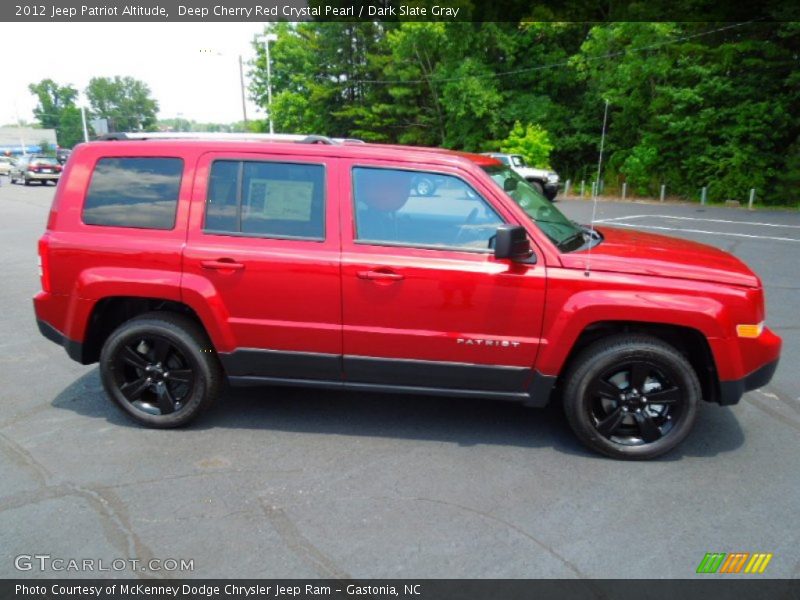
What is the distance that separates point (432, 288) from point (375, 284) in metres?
0.35

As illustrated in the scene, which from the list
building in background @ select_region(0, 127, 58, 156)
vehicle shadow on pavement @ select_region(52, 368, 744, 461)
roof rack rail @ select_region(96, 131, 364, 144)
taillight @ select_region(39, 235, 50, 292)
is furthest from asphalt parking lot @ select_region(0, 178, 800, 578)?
building in background @ select_region(0, 127, 58, 156)

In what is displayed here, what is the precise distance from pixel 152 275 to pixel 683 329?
133 inches

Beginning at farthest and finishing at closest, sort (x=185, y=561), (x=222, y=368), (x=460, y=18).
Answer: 1. (x=460, y=18)
2. (x=222, y=368)
3. (x=185, y=561)

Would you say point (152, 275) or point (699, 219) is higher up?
point (152, 275)

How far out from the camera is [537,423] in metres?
4.01

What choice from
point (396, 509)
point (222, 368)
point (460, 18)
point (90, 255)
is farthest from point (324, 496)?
point (460, 18)

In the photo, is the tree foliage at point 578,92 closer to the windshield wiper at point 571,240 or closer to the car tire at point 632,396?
the windshield wiper at point 571,240

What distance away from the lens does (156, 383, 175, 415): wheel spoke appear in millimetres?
3852

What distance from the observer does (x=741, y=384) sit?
3371 mm

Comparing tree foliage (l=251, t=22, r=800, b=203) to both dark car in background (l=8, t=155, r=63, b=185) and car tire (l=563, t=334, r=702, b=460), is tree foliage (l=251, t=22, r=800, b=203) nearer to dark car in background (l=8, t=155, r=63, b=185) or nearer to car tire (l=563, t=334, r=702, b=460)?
dark car in background (l=8, t=155, r=63, b=185)

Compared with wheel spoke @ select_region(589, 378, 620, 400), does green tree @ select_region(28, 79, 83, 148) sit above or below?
above

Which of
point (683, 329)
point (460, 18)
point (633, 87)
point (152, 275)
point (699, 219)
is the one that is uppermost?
point (460, 18)
